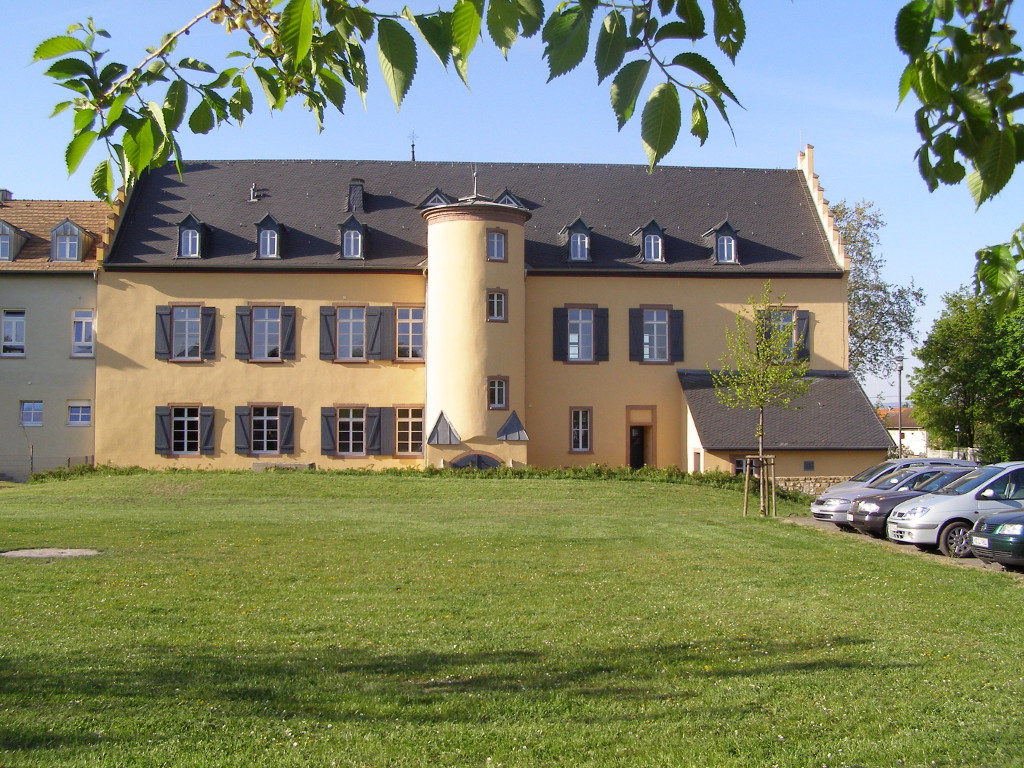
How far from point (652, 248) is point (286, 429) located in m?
14.4

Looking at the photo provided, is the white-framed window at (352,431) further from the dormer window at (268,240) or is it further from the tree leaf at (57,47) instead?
the tree leaf at (57,47)

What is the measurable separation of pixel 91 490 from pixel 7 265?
11.7 meters

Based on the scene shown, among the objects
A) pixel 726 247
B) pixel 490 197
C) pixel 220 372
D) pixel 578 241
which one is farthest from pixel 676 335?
pixel 220 372

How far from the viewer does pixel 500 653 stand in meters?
8.33

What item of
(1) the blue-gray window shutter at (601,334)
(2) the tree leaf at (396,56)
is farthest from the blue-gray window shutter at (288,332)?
(2) the tree leaf at (396,56)

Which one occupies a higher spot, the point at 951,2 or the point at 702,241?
the point at 702,241

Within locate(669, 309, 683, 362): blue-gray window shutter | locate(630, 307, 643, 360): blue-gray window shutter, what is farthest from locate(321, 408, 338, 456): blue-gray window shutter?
locate(669, 309, 683, 362): blue-gray window shutter

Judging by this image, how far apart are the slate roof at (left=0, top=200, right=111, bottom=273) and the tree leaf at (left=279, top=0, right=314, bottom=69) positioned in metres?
35.4

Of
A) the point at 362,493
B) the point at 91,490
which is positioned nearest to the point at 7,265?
the point at 91,490

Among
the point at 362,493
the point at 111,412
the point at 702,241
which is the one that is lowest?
the point at 362,493

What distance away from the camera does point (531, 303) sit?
120ft

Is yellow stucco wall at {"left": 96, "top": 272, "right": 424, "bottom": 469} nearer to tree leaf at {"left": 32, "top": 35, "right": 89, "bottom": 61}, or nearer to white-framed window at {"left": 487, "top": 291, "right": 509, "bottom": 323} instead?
white-framed window at {"left": 487, "top": 291, "right": 509, "bottom": 323}

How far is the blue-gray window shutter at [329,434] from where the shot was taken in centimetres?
3588

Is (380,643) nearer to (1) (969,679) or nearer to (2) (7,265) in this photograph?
(1) (969,679)
